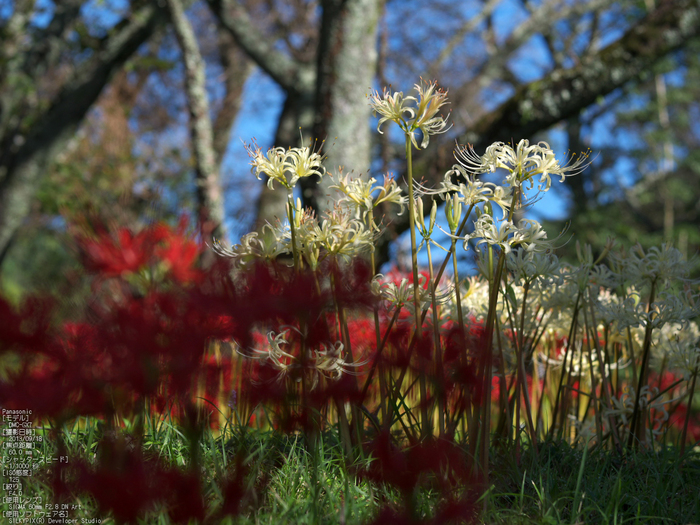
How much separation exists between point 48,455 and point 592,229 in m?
11.1

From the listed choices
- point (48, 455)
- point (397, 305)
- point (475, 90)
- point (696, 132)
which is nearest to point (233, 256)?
point (397, 305)

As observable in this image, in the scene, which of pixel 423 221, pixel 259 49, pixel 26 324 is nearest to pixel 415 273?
pixel 423 221

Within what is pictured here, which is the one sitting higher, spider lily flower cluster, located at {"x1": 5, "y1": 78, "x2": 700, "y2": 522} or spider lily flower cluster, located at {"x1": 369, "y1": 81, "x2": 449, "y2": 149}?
spider lily flower cluster, located at {"x1": 369, "y1": 81, "x2": 449, "y2": 149}

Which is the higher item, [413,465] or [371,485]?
[413,465]

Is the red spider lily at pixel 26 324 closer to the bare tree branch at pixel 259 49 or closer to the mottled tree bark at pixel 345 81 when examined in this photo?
the mottled tree bark at pixel 345 81

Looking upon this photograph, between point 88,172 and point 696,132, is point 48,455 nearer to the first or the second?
point 88,172

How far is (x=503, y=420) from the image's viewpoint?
189 centimetres

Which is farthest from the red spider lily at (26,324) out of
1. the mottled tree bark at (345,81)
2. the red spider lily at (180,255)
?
the mottled tree bark at (345,81)

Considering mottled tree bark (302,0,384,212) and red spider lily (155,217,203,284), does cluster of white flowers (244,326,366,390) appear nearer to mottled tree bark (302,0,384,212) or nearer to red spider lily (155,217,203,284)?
red spider lily (155,217,203,284)

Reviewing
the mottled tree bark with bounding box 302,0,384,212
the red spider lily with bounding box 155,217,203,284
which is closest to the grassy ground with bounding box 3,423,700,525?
the red spider lily with bounding box 155,217,203,284

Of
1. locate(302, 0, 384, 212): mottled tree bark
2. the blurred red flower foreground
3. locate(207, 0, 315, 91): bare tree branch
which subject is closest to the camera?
the blurred red flower foreground

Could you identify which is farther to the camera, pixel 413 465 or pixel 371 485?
pixel 371 485

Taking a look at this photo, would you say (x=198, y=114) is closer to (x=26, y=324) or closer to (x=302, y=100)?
(x=302, y=100)

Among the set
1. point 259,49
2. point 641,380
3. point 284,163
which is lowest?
point 641,380
